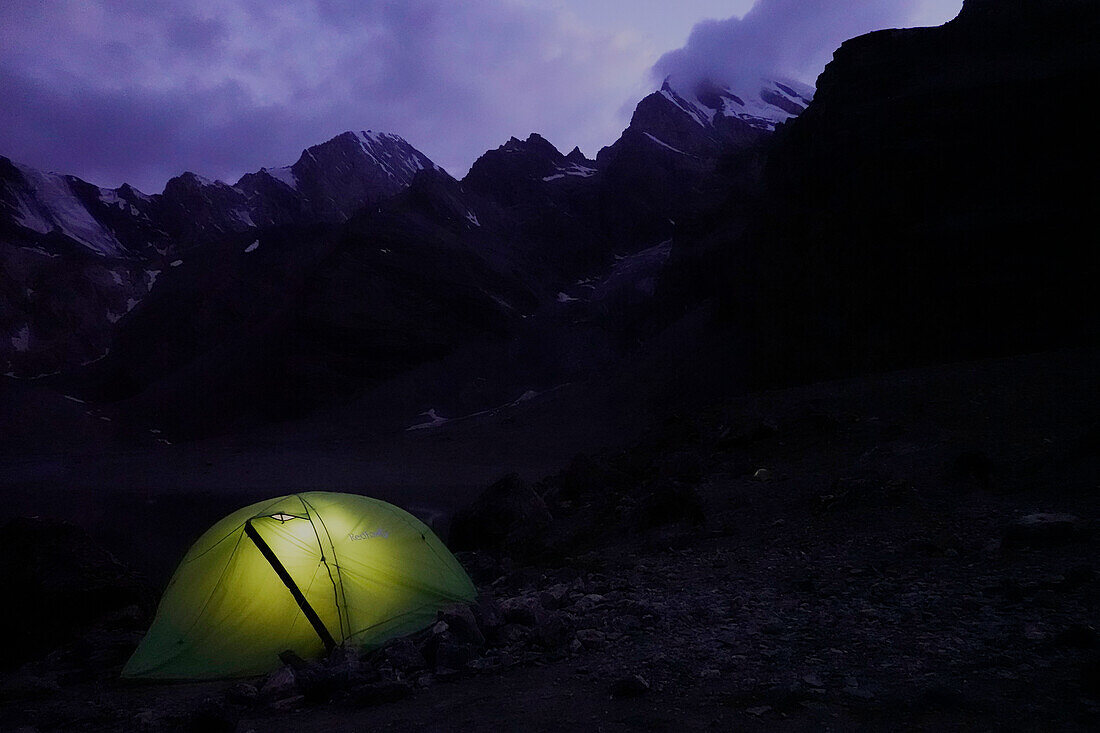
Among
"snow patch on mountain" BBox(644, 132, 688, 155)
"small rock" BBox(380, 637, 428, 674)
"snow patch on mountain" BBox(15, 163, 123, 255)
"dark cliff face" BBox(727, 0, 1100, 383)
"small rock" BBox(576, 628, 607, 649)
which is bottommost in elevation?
"small rock" BBox(576, 628, 607, 649)

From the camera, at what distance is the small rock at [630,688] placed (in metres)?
5.07

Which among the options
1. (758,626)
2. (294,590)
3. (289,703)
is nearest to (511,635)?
(289,703)

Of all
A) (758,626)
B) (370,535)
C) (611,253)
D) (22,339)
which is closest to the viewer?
(758,626)

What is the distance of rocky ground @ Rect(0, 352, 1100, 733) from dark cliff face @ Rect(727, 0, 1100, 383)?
731 inches

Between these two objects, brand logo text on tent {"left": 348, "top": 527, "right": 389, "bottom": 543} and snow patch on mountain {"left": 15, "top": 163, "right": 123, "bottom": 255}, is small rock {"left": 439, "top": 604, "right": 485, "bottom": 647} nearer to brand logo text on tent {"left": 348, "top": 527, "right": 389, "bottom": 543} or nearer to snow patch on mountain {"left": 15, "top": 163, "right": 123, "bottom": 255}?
brand logo text on tent {"left": 348, "top": 527, "right": 389, "bottom": 543}

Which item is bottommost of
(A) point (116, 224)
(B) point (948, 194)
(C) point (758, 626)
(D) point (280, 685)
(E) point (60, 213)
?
(C) point (758, 626)

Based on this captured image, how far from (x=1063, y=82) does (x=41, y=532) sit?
3999cm

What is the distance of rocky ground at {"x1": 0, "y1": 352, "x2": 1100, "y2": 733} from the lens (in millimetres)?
4656

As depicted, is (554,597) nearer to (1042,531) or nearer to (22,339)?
(1042,531)

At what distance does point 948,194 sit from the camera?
3191 centimetres

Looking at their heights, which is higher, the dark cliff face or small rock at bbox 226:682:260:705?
the dark cliff face

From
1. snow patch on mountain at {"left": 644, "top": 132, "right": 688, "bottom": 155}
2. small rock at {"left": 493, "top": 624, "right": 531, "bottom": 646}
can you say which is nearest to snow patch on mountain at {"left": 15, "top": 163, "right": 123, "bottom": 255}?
snow patch on mountain at {"left": 644, "top": 132, "right": 688, "bottom": 155}

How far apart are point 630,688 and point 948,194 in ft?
114

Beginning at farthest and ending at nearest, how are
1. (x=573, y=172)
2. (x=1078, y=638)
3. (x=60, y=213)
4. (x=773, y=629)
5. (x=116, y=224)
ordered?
(x=116, y=224) < (x=60, y=213) < (x=573, y=172) < (x=773, y=629) < (x=1078, y=638)
